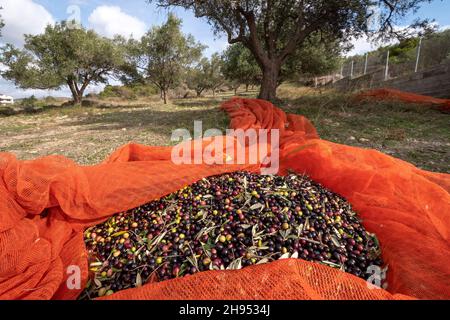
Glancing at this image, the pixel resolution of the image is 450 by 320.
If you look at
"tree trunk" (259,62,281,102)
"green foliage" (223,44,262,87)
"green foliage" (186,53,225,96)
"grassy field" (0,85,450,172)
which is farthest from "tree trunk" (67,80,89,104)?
"green foliage" (186,53,225,96)

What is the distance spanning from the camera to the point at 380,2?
25.8 ft

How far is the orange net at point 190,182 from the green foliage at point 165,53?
1985 centimetres

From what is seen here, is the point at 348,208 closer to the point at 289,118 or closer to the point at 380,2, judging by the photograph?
the point at 289,118

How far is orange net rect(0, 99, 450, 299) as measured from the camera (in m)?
1.24

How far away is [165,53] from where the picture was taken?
2073cm

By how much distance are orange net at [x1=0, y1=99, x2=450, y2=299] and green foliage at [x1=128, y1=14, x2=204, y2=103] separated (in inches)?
781

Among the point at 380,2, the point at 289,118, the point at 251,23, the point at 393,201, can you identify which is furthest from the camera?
the point at 251,23

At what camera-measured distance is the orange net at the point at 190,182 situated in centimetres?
Answer: 124

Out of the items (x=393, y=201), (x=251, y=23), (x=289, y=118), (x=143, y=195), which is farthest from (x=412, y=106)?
(x=143, y=195)

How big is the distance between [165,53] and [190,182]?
20953mm

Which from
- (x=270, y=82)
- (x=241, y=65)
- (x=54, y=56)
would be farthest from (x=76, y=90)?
(x=270, y=82)

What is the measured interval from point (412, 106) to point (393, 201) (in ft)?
22.4

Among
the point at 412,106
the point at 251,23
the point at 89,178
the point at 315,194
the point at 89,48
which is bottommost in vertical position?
the point at 315,194

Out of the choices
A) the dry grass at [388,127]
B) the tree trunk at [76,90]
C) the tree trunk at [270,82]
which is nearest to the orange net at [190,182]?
the dry grass at [388,127]
